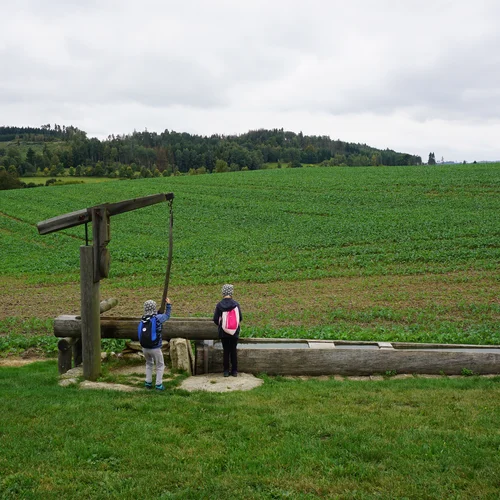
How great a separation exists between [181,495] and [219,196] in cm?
5115

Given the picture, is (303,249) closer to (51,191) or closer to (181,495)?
(181,495)

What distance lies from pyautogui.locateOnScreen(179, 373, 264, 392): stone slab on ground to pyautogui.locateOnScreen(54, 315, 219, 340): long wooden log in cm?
93

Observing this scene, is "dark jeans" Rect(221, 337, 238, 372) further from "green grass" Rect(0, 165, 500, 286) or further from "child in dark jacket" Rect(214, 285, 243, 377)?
"green grass" Rect(0, 165, 500, 286)

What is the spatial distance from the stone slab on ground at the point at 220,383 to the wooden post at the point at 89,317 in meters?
1.79

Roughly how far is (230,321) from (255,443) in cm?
387

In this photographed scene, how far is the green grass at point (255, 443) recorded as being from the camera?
15.9 ft

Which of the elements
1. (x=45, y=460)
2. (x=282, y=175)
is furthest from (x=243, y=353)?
(x=282, y=175)

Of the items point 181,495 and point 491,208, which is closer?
point 181,495

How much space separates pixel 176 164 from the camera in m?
132

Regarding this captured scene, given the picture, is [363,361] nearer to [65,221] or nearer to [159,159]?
[65,221]

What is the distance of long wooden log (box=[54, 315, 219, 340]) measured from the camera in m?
10.5

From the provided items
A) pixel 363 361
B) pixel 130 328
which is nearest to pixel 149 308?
pixel 130 328

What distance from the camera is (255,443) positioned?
5.89 m

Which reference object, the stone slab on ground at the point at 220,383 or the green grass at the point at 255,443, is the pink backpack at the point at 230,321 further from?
the green grass at the point at 255,443
